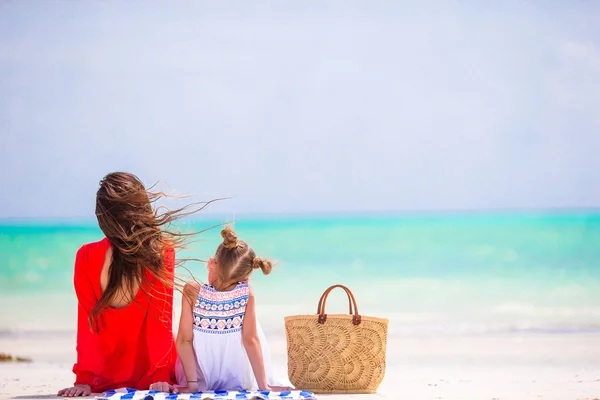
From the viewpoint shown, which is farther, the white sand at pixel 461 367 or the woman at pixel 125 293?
the white sand at pixel 461 367

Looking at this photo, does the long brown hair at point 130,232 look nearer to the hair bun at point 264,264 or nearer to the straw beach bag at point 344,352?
the hair bun at point 264,264

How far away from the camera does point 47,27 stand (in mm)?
26672

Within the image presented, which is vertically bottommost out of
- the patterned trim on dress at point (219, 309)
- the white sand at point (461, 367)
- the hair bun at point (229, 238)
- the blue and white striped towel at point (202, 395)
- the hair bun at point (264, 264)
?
the white sand at point (461, 367)

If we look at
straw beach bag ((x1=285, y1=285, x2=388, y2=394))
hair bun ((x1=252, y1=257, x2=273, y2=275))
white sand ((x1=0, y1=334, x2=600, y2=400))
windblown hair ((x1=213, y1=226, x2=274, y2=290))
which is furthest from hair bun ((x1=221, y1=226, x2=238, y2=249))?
white sand ((x1=0, y1=334, x2=600, y2=400))

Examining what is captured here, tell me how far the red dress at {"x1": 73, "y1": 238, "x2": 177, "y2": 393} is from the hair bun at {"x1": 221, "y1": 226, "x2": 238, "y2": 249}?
289mm

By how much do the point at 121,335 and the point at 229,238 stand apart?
627mm

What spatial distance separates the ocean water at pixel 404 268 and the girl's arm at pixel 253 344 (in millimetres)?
500

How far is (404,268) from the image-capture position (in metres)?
16.2

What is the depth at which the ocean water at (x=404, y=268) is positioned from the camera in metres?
9.70

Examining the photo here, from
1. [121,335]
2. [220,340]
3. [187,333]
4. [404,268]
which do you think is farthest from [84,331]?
[404,268]

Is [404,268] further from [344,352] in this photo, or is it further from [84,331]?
[84,331]

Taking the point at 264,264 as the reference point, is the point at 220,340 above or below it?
below

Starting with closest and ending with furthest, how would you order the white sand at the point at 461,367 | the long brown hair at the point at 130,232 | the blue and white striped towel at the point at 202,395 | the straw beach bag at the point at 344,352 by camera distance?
the blue and white striped towel at the point at 202,395 < the long brown hair at the point at 130,232 < the straw beach bag at the point at 344,352 < the white sand at the point at 461,367

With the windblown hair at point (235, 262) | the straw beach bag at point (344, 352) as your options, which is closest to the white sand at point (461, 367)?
the straw beach bag at point (344, 352)
